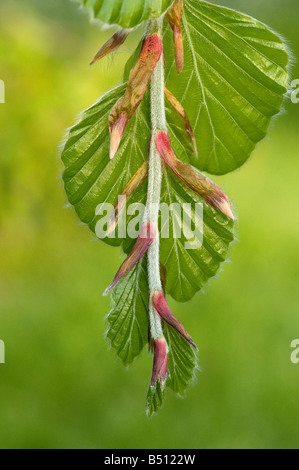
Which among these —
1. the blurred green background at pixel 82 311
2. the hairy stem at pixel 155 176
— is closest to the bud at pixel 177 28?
the hairy stem at pixel 155 176

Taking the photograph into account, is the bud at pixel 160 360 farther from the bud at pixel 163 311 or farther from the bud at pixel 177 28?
the bud at pixel 177 28

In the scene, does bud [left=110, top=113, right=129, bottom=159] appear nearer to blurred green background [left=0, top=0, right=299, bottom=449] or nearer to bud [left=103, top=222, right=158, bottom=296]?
bud [left=103, top=222, right=158, bottom=296]

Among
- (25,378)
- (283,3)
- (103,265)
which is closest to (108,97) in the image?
(25,378)

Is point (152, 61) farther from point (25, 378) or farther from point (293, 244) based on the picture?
point (293, 244)

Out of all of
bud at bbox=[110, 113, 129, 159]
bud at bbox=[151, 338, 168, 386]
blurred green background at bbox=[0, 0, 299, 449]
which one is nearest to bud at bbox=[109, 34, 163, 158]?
bud at bbox=[110, 113, 129, 159]

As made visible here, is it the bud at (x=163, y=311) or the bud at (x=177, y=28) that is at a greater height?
the bud at (x=177, y=28)
